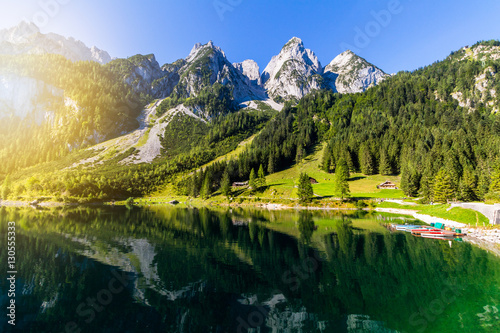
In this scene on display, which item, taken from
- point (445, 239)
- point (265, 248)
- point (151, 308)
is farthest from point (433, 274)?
point (151, 308)

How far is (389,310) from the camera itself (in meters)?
18.5

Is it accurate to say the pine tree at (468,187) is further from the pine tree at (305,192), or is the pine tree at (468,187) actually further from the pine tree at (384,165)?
the pine tree at (384,165)

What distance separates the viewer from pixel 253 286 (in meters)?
23.1

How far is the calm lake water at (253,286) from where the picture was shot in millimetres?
16766

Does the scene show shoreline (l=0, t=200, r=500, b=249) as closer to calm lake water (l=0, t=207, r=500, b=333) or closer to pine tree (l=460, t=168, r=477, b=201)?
calm lake water (l=0, t=207, r=500, b=333)

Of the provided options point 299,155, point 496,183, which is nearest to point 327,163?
point 299,155

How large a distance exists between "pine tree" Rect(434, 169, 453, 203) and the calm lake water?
47.6 metres

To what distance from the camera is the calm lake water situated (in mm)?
16766

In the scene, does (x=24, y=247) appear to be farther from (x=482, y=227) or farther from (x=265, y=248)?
(x=482, y=227)

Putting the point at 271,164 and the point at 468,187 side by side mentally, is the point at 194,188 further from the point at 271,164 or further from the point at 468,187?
the point at 468,187

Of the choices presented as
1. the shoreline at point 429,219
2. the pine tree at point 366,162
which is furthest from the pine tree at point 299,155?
the shoreline at point 429,219

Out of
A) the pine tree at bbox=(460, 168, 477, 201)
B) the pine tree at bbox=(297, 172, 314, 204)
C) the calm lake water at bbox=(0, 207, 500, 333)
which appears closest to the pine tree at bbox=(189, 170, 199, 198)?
the pine tree at bbox=(297, 172, 314, 204)

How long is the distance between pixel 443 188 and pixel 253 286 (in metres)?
87.4

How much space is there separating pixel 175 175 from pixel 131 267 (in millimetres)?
158365
